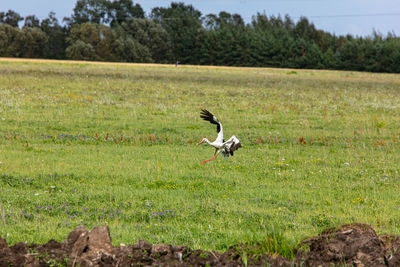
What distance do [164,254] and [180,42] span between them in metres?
117

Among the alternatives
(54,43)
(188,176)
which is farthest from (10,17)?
(188,176)

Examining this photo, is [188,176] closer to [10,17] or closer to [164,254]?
[164,254]

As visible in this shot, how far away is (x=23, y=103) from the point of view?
1002 inches

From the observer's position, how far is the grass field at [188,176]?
8.10 meters

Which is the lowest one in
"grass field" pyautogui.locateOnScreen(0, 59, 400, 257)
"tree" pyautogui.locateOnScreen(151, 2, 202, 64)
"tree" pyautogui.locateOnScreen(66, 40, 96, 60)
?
"grass field" pyautogui.locateOnScreen(0, 59, 400, 257)

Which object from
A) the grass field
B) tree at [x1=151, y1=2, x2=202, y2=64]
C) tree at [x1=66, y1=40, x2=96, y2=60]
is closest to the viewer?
the grass field

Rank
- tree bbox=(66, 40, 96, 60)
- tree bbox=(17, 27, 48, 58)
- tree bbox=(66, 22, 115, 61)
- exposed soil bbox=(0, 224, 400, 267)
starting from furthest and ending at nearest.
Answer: tree bbox=(66, 22, 115, 61) < tree bbox=(66, 40, 96, 60) < tree bbox=(17, 27, 48, 58) < exposed soil bbox=(0, 224, 400, 267)

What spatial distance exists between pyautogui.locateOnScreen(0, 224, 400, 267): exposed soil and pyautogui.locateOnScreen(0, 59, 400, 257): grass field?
1.88 feet

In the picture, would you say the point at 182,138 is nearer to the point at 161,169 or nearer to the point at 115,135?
the point at 115,135

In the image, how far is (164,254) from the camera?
6.12 meters

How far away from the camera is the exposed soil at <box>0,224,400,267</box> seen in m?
5.78

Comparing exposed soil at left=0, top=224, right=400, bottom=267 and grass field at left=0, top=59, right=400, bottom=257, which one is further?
grass field at left=0, top=59, right=400, bottom=257

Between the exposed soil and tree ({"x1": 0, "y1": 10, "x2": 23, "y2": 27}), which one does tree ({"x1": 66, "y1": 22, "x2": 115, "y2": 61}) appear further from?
the exposed soil

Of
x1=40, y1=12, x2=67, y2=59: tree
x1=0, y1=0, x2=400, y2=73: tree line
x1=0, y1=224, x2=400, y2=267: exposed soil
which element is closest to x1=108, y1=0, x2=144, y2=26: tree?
x1=0, y1=0, x2=400, y2=73: tree line
